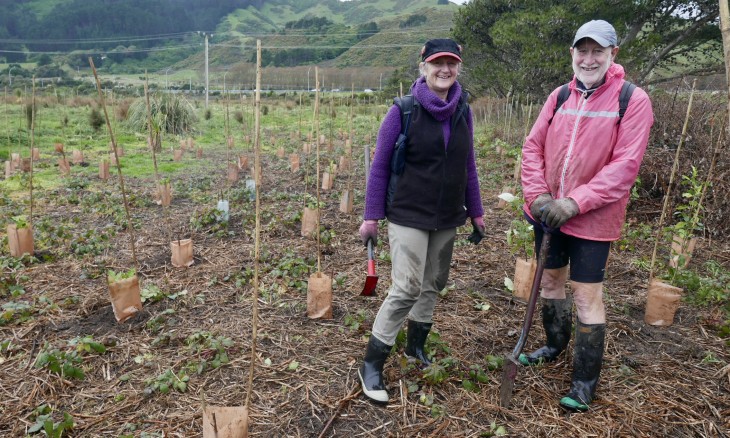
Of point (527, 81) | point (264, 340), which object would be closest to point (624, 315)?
point (264, 340)

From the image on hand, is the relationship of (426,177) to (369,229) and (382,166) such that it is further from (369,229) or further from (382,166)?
(369,229)

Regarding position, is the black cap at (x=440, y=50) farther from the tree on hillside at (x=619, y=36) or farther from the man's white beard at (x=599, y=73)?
the tree on hillside at (x=619, y=36)

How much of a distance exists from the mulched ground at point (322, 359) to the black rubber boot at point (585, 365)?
63mm

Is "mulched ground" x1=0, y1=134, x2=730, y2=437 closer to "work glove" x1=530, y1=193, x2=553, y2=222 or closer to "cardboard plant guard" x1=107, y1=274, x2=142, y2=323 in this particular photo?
"cardboard plant guard" x1=107, y1=274, x2=142, y2=323

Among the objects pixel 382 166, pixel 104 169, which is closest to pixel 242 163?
pixel 104 169

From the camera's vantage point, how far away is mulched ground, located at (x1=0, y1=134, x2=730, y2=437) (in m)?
2.05

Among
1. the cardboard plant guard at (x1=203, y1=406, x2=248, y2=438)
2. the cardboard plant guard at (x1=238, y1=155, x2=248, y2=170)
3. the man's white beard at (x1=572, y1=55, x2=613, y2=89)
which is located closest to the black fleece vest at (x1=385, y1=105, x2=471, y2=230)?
the man's white beard at (x1=572, y1=55, x2=613, y2=89)

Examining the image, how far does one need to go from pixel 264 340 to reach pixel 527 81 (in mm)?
12878

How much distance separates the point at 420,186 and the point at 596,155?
2.51 ft

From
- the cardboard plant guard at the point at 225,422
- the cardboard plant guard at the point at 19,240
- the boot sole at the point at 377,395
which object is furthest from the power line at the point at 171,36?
the cardboard plant guard at the point at 225,422

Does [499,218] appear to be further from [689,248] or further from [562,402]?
[562,402]

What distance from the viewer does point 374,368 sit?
221cm

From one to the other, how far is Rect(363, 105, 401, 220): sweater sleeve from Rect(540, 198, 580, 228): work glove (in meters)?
0.72

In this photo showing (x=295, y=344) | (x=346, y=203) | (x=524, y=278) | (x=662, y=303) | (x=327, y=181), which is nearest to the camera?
(x=295, y=344)
